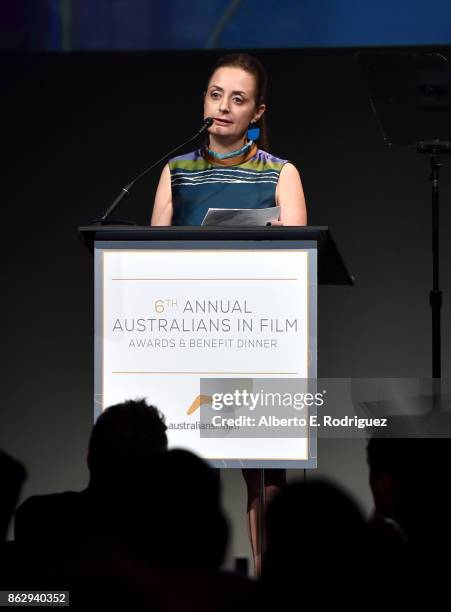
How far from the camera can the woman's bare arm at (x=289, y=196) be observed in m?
3.05

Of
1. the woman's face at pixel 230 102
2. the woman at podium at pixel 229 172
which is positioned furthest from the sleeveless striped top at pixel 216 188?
the woman's face at pixel 230 102

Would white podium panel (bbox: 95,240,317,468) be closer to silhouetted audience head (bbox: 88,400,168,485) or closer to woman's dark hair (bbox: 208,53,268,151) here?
silhouetted audience head (bbox: 88,400,168,485)

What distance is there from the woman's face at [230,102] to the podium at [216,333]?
820 mm

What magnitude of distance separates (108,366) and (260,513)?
51cm

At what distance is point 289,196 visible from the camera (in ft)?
10.1

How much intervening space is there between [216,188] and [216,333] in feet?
2.69

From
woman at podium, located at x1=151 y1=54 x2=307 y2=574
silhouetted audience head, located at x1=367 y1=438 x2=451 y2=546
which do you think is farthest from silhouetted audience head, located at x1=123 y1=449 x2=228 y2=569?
woman at podium, located at x1=151 y1=54 x2=307 y2=574

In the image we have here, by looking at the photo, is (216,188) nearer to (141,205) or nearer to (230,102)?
(230,102)

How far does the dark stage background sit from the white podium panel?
1.96 metres

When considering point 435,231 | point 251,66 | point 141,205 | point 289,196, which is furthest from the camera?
point 141,205

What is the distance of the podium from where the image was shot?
93.9 inches

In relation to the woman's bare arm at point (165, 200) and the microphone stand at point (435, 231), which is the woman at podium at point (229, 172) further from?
the microphone stand at point (435, 231)

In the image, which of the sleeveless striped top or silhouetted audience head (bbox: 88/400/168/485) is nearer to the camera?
silhouetted audience head (bbox: 88/400/168/485)

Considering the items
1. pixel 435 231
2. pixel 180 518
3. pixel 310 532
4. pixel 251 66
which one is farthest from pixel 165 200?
pixel 310 532
